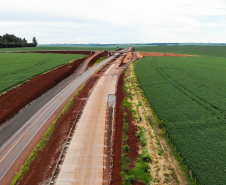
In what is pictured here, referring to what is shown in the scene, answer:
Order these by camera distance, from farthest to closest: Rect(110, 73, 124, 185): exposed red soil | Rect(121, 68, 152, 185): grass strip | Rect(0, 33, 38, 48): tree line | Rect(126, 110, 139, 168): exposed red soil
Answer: Rect(0, 33, 38, 48): tree line, Rect(126, 110, 139, 168): exposed red soil, Rect(110, 73, 124, 185): exposed red soil, Rect(121, 68, 152, 185): grass strip

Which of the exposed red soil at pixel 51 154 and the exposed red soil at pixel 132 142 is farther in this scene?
the exposed red soil at pixel 132 142

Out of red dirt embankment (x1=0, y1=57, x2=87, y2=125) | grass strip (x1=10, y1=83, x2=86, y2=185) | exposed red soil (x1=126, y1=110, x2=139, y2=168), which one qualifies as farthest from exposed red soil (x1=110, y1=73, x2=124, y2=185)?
red dirt embankment (x1=0, y1=57, x2=87, y2=125)

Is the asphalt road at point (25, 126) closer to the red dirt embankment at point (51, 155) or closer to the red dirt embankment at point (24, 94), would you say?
the red dirt embankment at point (24, 94)

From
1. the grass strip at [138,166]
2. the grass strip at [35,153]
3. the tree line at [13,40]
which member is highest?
the tree line at [13,40]

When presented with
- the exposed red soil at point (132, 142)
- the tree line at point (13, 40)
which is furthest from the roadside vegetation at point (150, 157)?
the tree line at point (13, 40)

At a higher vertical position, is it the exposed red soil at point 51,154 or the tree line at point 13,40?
the tree line at point 13,40

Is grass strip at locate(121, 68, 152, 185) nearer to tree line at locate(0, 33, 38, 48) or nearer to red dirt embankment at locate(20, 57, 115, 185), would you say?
red dirt embankment at locate(20, 57, 115, 185)

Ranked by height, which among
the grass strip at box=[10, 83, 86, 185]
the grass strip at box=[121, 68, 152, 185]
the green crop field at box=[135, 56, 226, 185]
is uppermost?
the green crop field at box=[135, 56, 226, 185]

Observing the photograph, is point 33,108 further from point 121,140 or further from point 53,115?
point 121,140
